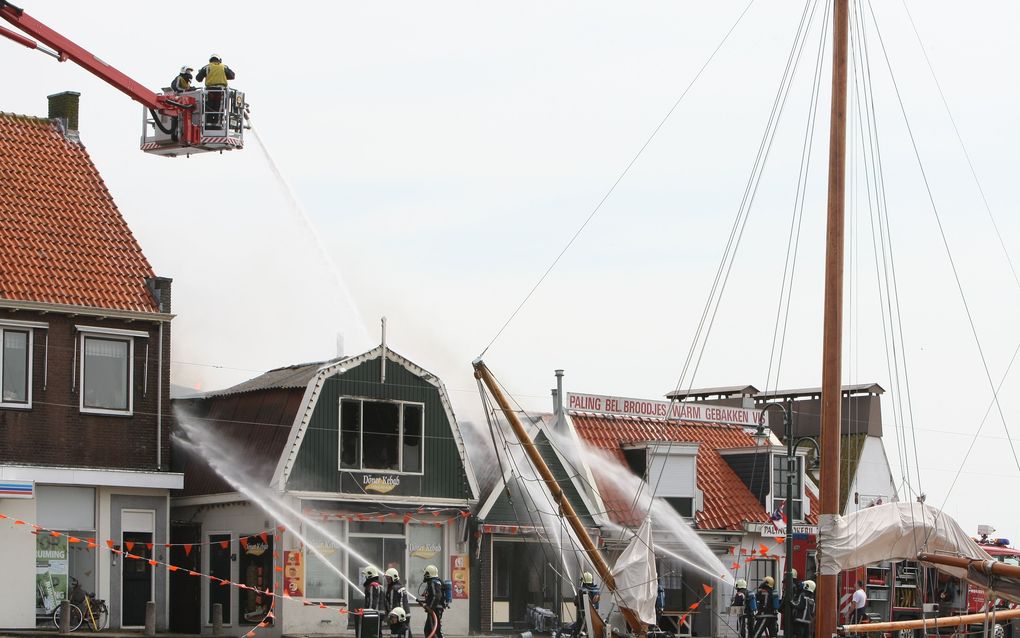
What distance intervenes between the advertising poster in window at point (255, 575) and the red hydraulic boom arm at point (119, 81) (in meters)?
10.00

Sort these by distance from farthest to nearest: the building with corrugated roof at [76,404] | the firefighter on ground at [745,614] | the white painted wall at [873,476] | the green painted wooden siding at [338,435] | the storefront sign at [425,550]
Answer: the white painted wall at [873,476]
the storefront sign at [425,550]
the green painted wooden siding at [338,435]
the building with corrugated roof at [76,404]
the firefighter on ground at [745,614]

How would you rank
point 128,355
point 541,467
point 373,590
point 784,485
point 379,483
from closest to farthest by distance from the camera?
point 373,590
point 541,467
point 128,355
point 379,483
point 784,485

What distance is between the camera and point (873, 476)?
5678cm

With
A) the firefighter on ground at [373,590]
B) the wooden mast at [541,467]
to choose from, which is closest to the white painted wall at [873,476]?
the wooden mast at [541,467]

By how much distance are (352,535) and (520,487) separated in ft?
16.8

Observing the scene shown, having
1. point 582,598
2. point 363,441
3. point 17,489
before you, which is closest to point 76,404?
point 17,489

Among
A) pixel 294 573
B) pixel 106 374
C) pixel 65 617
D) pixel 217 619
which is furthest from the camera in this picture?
pixel 294 573

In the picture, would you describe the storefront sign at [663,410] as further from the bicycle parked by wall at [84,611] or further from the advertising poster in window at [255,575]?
the bicycle parked by wall at [84,611]

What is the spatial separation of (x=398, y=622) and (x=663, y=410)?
24.7 m

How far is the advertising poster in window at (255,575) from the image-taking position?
37906 millimetres

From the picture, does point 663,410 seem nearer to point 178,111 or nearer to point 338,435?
point 338,435

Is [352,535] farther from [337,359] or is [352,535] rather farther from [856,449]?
[856,449]

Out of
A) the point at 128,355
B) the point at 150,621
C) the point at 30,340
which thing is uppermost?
the point at 30,340

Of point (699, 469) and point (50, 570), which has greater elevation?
point (699, 469)
